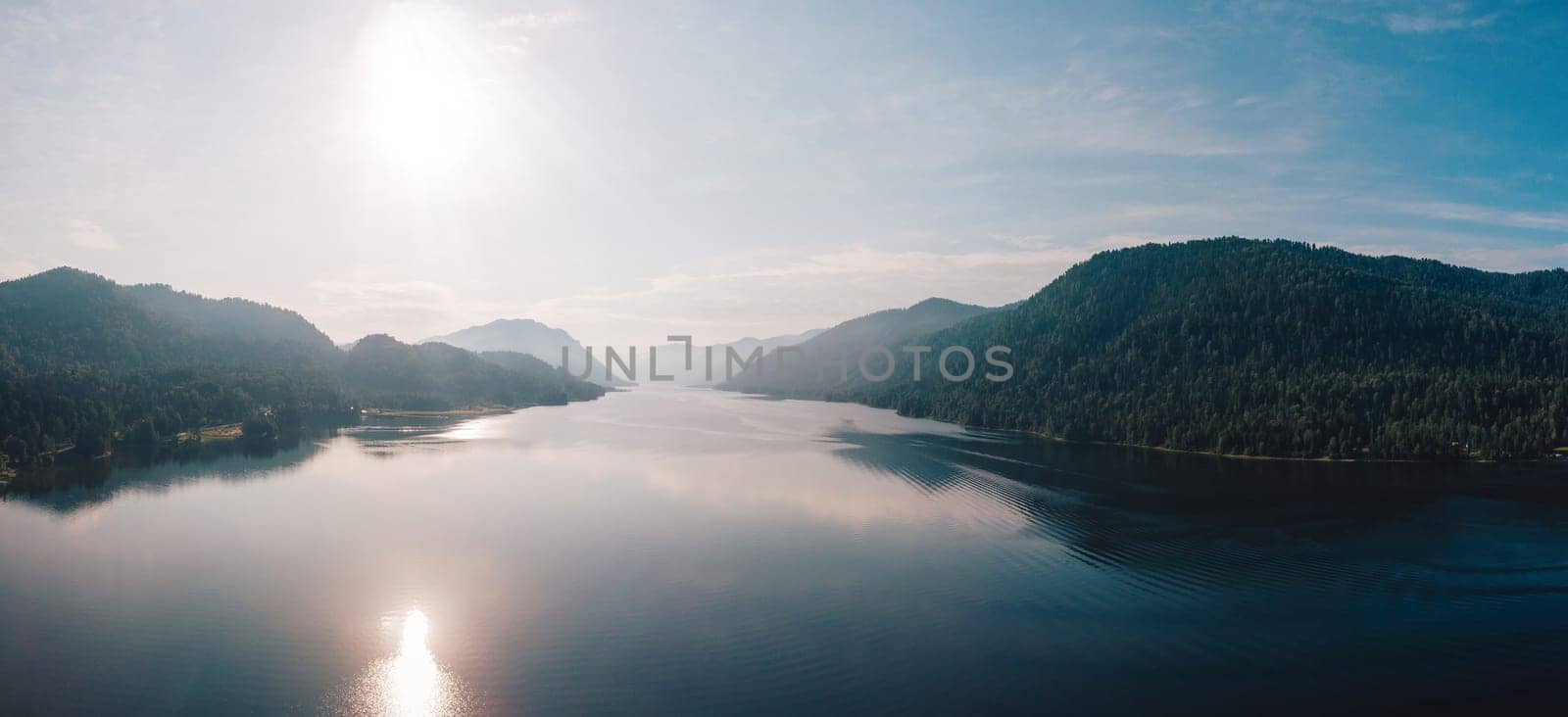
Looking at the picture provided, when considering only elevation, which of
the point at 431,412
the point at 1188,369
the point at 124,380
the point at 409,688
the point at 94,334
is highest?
the point at 94,334

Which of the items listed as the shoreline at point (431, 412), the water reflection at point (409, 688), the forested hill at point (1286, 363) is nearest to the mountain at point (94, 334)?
the shoreline at point (431, 412)

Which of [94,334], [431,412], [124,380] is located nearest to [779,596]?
[124,380]

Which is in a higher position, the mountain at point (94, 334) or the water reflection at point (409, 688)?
the mountain at point (94, 334)

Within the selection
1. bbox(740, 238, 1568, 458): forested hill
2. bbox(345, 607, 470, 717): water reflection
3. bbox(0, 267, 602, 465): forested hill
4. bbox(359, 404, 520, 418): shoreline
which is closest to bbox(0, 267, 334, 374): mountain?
bbox(0, 267, 602, 465): forested hill

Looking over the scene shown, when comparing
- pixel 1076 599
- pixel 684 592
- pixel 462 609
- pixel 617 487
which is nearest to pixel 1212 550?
pixel 1076 599

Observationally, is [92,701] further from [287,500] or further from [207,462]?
[207,462]

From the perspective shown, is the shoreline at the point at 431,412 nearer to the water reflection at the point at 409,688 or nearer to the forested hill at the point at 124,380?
the forested hill at the point at 124,380

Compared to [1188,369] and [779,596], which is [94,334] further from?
[1188,369]
